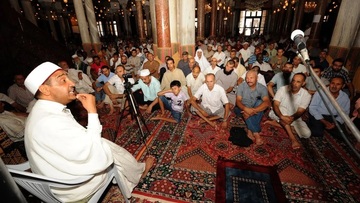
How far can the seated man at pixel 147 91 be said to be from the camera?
4.55m

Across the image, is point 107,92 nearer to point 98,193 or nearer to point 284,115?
point 98,193

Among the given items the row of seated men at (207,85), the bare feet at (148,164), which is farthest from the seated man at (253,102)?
the bare feet at (148,164)

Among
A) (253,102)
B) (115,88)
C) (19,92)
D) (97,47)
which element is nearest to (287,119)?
(253,102)

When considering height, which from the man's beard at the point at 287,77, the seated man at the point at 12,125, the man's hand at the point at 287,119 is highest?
the man's beard at the point at 287,77

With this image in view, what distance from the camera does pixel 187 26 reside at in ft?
22.1

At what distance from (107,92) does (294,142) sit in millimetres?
4368

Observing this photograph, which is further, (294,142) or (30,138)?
(294,142)

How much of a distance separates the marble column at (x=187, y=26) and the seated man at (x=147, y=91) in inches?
117

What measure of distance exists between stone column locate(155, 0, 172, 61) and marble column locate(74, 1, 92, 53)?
4.98 meters

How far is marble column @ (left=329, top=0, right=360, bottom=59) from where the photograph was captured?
211 inches

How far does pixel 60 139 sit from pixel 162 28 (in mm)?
5482

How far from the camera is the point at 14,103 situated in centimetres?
408

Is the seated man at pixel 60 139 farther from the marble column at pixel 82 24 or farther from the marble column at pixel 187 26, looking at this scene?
the marble column at pixel 82 24

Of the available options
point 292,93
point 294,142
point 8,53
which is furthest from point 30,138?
point 8,53
